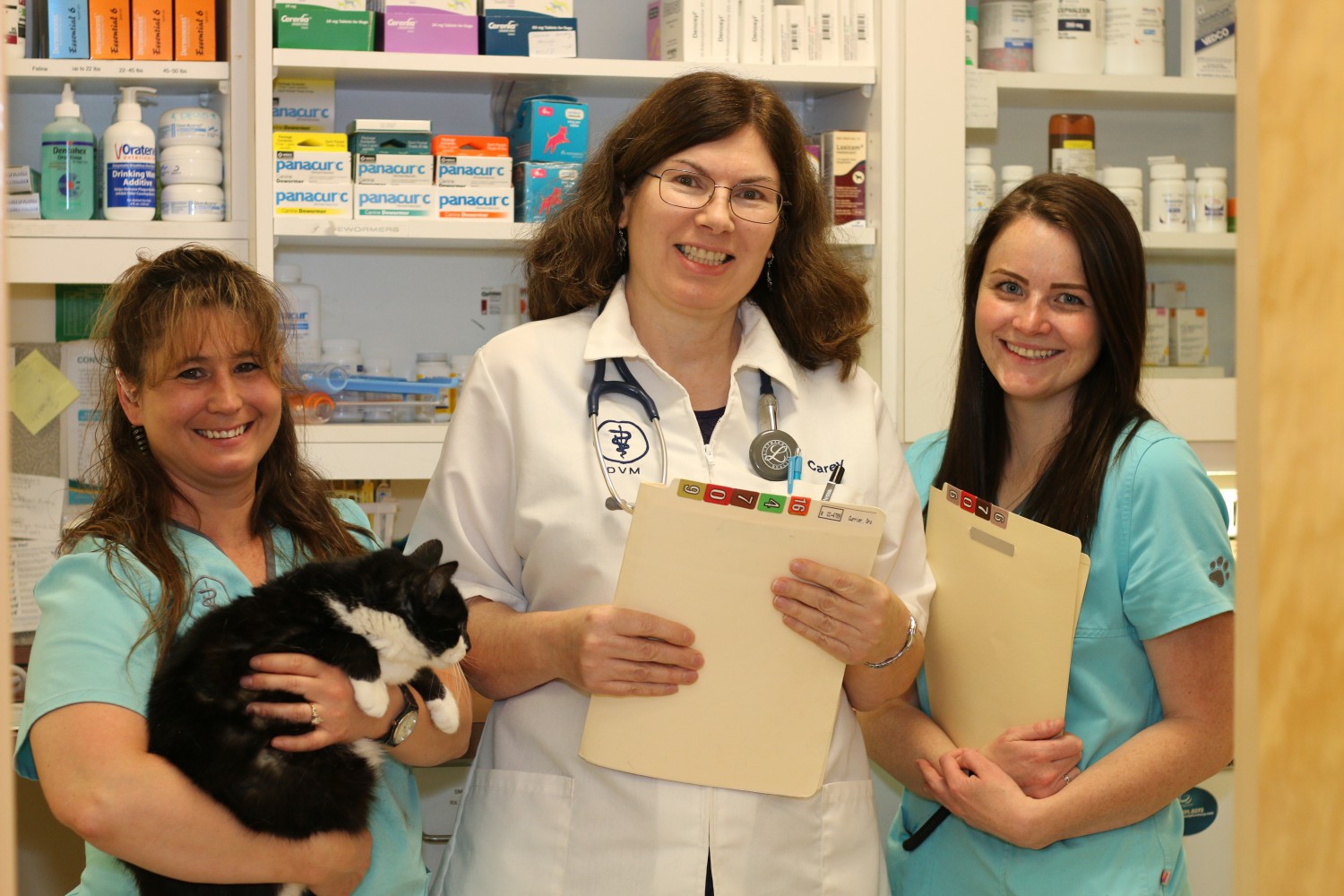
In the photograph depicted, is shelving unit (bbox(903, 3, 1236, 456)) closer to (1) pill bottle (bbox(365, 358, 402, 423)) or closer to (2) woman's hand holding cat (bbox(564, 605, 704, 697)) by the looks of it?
(1) pill bottle (bbox(365, 358, 402, 423))

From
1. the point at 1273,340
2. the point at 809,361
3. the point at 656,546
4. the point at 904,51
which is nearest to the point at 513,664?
the point at 656,546

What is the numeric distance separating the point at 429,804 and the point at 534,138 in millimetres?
1492

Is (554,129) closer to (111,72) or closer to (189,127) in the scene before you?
(189,127)

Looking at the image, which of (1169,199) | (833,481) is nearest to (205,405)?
Result: (833,481)

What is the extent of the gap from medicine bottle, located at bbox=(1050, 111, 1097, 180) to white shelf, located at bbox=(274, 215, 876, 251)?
0.55 meters

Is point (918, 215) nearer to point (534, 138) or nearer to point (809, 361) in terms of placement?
point (534, 138)

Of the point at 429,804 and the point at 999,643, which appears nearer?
the point at 999,643

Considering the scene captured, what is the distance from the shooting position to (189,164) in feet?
8.74

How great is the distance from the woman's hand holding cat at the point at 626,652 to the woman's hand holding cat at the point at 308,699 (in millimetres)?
262

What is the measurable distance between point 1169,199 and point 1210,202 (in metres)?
0.11

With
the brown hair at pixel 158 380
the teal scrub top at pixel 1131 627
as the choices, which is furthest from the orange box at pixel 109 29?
the teal scrub top at pixel 1131 627

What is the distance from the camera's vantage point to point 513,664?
1484 millimetres

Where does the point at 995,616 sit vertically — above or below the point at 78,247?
below

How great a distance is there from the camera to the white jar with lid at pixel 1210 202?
295cm
